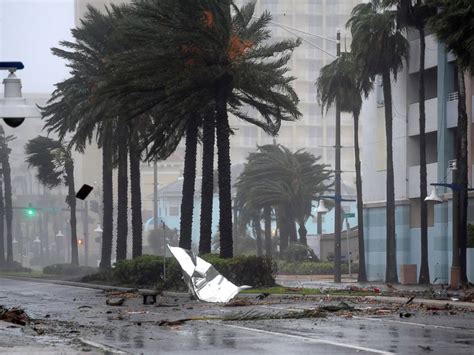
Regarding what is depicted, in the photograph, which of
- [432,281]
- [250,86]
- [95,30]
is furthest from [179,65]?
[432,281]

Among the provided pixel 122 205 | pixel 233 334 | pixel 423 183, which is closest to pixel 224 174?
pixel 423 183

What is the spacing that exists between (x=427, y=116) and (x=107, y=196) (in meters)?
17.2

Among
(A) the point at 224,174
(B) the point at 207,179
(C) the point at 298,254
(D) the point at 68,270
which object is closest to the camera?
(A) the point at 224,174

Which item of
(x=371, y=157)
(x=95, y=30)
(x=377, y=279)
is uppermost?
(x=95, y=30)

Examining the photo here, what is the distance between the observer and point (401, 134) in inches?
2694

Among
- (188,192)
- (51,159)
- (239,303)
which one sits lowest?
(239,303)

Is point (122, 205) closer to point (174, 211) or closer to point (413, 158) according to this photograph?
point (413, 158)

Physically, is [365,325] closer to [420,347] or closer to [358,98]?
[420,347]

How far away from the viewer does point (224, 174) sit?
148 feet

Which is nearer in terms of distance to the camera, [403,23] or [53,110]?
[403,23]

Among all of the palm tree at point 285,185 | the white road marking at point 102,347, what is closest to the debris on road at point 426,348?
the white road marking at point 102,347

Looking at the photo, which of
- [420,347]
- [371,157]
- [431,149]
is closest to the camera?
[420,347]

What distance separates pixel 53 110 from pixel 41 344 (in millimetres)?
47240

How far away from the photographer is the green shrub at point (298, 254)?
3541 inches
